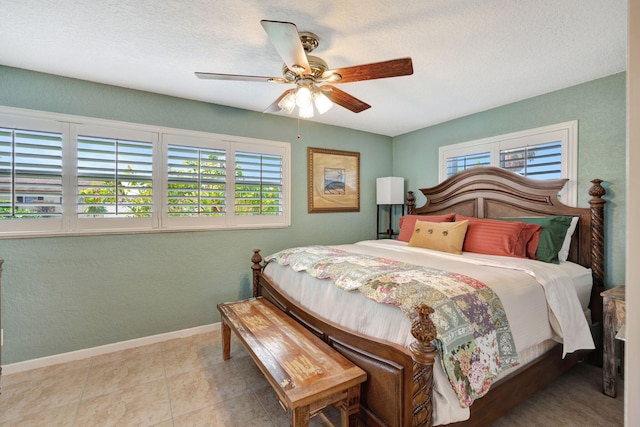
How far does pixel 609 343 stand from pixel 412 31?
2587 millimetres

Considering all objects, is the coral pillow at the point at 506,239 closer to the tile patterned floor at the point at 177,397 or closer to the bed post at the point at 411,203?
the tile patterned floor at the point at 177,397

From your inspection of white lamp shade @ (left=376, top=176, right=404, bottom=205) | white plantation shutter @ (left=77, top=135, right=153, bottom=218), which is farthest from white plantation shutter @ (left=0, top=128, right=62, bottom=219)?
white lamp shade @ (left=376, top=176, right=404, bottom=205)

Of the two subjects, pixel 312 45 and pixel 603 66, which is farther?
pixel 603 66

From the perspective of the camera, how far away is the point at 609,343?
6.57 feet

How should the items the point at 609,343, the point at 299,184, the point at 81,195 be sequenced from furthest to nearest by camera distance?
the point at 299,184 → the point at 81,195 → the point at 609,343

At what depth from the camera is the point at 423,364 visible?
121 cm

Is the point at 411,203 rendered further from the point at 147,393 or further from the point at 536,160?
the point at 147,393

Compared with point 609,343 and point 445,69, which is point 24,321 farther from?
point 609,343

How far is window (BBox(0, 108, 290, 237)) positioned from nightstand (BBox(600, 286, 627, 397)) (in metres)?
3.04

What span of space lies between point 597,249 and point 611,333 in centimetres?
78

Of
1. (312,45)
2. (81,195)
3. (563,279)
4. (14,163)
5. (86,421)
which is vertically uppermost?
(312,45)

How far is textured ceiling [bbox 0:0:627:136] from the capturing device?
65.1 inches

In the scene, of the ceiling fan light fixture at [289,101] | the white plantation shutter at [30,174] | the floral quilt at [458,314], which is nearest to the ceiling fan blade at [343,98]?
the ceiling fan light fixture at [289,101]

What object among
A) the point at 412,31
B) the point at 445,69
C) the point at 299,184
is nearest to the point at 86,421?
the point at 299,184
